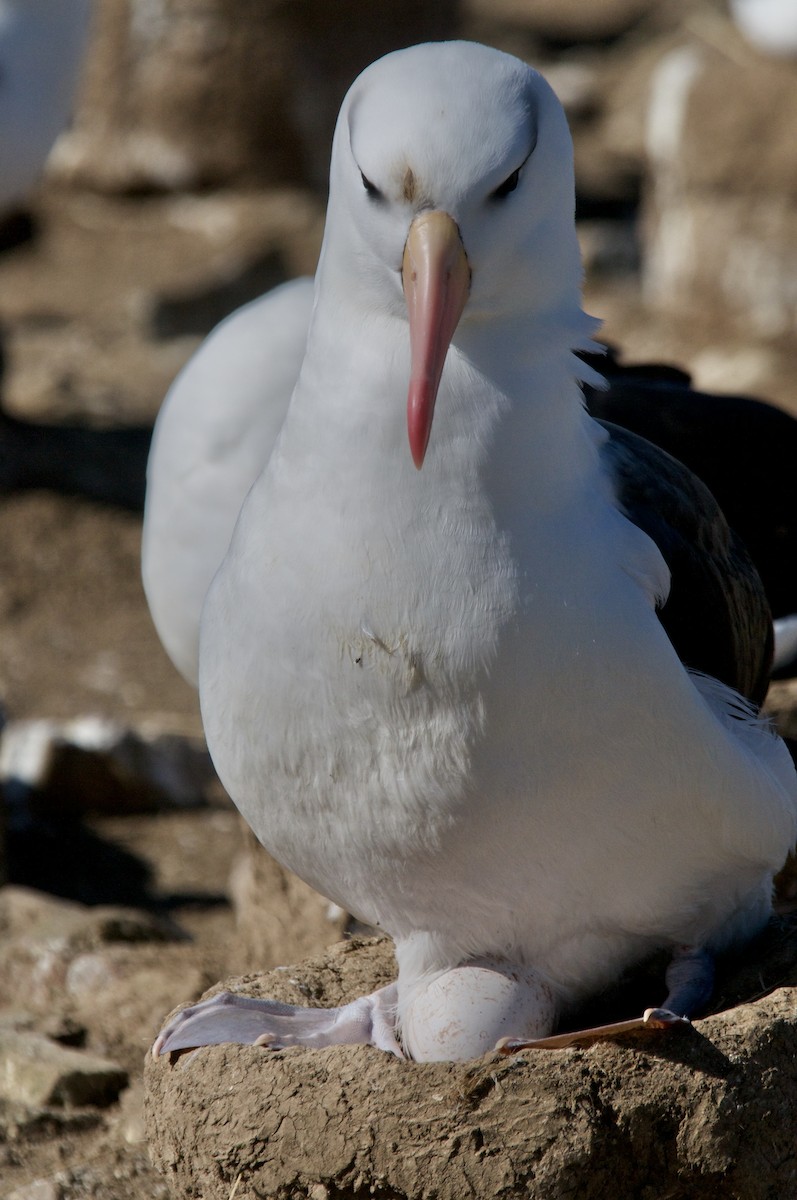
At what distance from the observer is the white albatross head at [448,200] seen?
6.72 ft

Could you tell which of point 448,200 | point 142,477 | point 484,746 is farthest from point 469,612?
point 142,477

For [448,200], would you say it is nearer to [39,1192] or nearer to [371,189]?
[371,189]

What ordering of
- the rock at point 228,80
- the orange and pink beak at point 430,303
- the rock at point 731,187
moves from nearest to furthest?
the orange and pink beak at point 430,303 → the rock at point 731,187 → the rock at point 228,80

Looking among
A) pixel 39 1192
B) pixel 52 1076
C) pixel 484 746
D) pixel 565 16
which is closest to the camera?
→ pixel 484 746

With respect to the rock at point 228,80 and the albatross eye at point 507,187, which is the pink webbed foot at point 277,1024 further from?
the rock at point 228,80

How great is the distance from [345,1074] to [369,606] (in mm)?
652

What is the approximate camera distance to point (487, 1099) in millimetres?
2266

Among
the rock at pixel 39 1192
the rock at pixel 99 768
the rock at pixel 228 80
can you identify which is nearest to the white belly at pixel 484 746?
the rock at pixel 39 1192

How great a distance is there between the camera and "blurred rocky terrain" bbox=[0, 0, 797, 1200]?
2.34 meters

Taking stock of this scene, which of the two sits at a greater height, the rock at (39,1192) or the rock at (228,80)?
the rock at (39,1192)

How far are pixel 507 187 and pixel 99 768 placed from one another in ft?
11.9

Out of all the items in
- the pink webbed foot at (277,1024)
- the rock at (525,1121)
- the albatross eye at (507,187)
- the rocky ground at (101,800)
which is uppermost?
the albatross eye at (507,187)

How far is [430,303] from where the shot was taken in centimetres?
202

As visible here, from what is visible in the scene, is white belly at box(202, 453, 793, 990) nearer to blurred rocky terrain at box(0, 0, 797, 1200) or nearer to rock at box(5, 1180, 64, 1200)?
blurred rocky terrain at box(0, 0, 797, 1200)
